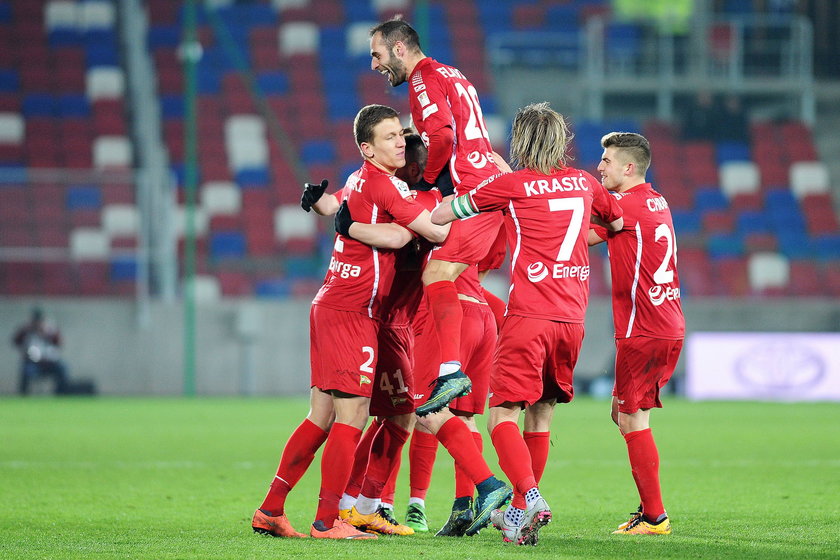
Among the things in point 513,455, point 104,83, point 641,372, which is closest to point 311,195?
point 513,455

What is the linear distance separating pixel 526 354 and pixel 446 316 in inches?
16.5

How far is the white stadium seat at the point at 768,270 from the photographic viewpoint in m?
19.8

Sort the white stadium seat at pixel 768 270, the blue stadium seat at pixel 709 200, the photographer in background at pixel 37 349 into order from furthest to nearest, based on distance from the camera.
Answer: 1. the blue stadium seat at pixel 709 200
2. the white stadium seat at pixel 768 270
3. the photographer in background at pixel 37 349

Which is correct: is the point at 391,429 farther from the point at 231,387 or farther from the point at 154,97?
the point at 154,97

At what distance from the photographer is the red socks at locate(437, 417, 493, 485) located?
525 centimetres

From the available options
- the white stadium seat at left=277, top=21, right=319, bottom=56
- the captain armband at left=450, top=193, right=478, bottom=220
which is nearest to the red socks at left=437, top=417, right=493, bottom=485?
the captain armband at left=450, top=193, right=478, bottom=220

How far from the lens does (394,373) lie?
5781 millimetres

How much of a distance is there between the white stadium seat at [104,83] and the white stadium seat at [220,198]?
2611 millimetres

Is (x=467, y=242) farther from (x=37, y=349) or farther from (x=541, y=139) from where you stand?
(x=37, y=349)

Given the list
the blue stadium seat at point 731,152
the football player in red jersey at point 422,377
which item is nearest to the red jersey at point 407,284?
the football player in red jersey at point 422,377

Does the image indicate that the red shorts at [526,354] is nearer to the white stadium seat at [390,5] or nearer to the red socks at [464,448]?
the red socks at [464,448]

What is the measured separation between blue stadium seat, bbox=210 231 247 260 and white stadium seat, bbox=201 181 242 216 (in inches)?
24.1

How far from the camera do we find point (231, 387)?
61.8 ft

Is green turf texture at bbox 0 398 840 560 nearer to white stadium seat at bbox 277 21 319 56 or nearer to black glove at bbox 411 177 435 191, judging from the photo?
black glove at bbox 411 177 435 191
